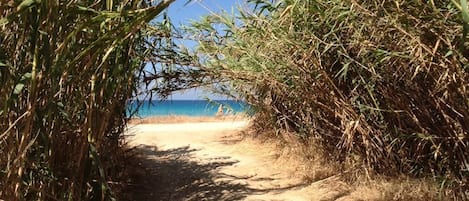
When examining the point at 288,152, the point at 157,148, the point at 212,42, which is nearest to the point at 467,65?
the point at 212,42

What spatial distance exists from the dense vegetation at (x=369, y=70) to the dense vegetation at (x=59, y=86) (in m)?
1.10

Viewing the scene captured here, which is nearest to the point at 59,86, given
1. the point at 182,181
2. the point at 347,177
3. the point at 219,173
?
the point at 347,177

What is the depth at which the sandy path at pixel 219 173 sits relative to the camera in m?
3.98

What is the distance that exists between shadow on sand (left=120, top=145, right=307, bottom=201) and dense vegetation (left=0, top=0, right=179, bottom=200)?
1.67 meters

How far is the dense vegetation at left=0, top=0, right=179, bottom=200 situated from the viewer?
1539mm

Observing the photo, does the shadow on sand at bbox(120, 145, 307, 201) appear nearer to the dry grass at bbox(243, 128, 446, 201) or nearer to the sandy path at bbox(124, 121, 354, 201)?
the sandy path at bbox(124, 121, 354, 201)

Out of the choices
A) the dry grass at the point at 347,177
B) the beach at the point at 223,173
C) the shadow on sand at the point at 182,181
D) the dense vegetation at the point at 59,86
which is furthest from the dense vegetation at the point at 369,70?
the dense vegetation at the point at 59,86

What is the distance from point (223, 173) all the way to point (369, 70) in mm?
2189

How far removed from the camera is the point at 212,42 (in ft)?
13.4

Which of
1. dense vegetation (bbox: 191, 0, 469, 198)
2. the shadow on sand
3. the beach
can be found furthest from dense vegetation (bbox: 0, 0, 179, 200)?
the beach

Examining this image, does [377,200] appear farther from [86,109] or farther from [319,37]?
[86,109]

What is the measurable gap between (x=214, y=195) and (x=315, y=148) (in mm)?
1082

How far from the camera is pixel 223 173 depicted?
189 inches

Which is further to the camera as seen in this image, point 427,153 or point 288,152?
point 288,152
